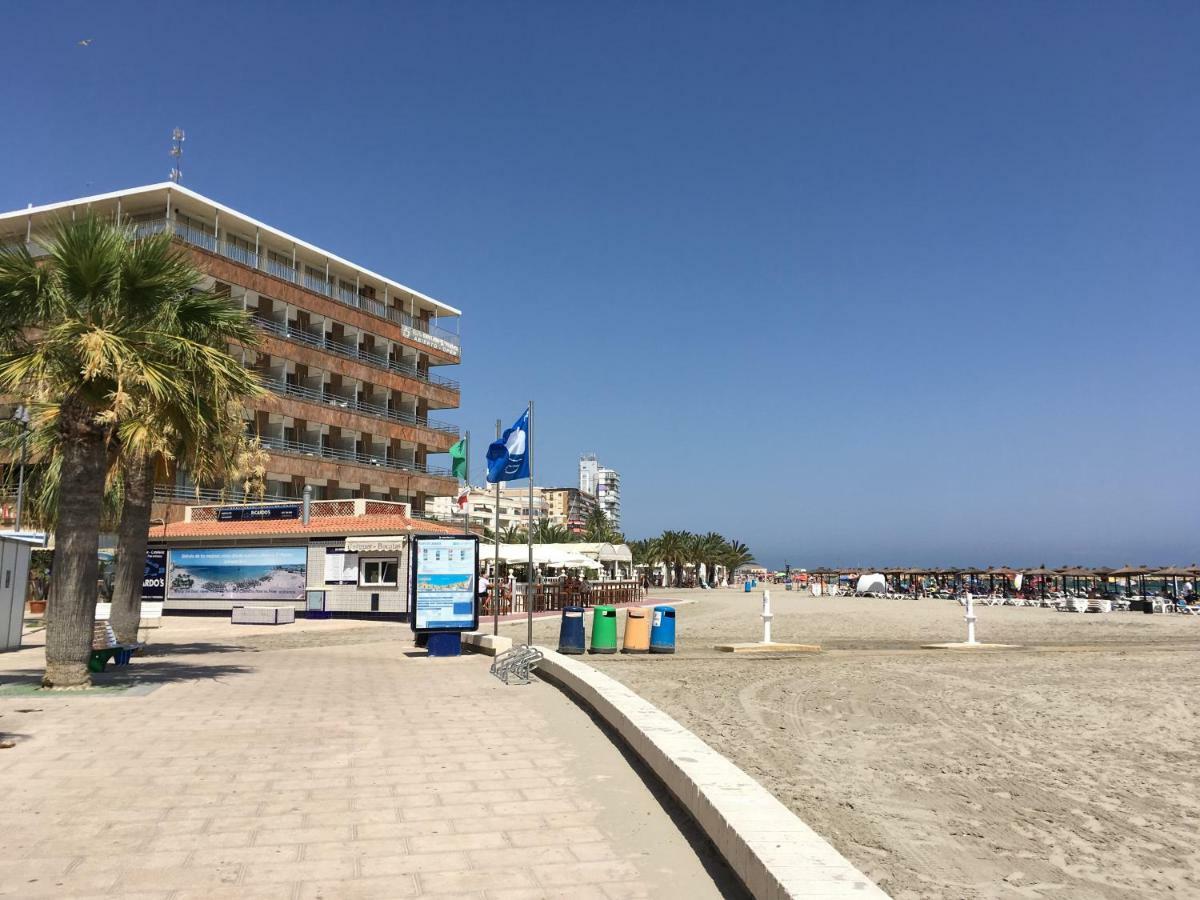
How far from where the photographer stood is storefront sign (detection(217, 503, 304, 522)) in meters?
36.3

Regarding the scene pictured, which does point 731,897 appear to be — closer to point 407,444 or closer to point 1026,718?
point 1026,718

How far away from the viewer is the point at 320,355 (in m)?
48.6

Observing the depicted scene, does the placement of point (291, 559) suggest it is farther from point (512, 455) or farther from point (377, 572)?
point (512, 455)

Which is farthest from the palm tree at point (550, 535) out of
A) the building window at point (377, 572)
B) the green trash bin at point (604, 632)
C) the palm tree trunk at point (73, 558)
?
the palm tree trunk at point (73, 558)

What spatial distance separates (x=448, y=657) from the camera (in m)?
17.2

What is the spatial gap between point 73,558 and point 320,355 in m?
38.0

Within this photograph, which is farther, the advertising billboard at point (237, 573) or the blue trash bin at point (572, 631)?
the advertising billboard at point (237, 573)

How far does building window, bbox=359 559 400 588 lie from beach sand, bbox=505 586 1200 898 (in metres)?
18.1

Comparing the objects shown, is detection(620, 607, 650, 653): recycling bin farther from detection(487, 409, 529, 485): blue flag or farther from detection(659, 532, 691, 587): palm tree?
detection(659, 532, 691, 587): palm tree

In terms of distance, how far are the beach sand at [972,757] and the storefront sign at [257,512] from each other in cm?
2213

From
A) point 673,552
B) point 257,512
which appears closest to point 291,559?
point 257,512

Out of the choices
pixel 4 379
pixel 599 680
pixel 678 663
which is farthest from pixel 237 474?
pixel 599 680

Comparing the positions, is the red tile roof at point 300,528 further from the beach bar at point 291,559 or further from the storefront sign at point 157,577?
the storefront sign at point 157,577

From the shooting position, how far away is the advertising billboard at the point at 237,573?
35.0 m
